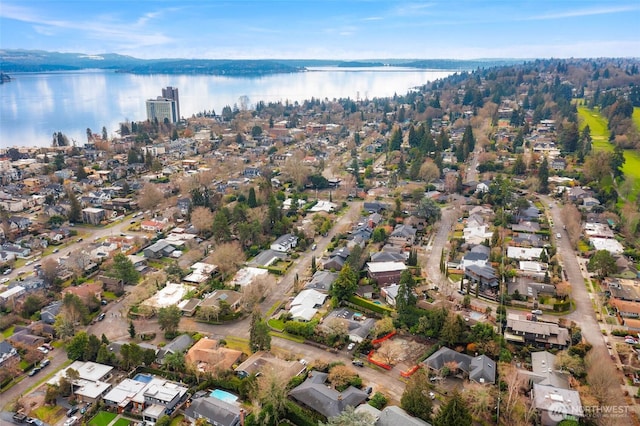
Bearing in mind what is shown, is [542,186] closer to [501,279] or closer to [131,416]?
[501,279]

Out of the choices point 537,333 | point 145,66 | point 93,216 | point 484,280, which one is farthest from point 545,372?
point 145,66

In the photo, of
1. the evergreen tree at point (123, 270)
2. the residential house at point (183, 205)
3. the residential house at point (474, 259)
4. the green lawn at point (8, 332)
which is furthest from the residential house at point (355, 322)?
the residential house at point (183, 205)

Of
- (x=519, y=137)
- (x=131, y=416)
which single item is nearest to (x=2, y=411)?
(x=131, y=416)

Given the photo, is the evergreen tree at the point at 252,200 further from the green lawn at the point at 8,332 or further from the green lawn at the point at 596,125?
the green lawn at the point at 596,125

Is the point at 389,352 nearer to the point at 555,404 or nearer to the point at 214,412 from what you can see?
the point at 555,404

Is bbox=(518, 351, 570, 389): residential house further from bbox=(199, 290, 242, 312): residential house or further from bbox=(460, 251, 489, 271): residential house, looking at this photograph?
bbox=(199, 290, 242, 312): residential house

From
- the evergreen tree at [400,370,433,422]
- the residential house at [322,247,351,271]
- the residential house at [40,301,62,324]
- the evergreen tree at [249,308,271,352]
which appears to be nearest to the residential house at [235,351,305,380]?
the evergreen tree at [249,308,271,352]
